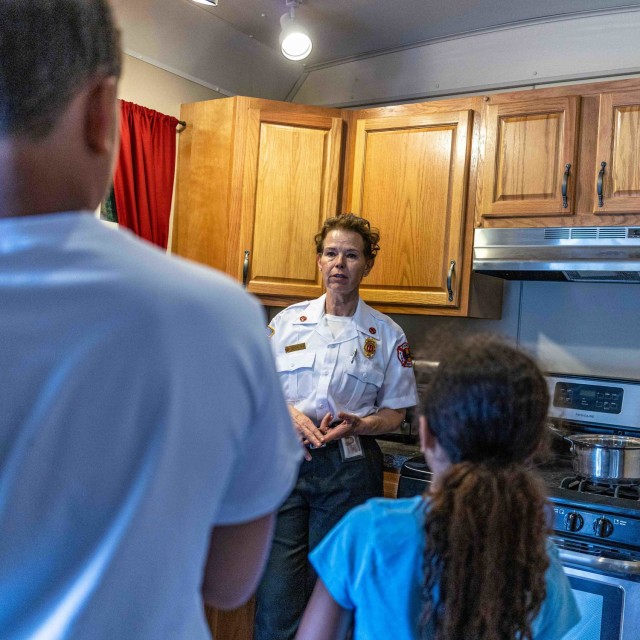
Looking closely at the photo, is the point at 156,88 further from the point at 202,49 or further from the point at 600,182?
the point at 600,182

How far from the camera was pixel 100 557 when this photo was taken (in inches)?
18.0

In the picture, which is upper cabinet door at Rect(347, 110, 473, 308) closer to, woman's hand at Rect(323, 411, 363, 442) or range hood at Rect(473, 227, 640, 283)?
range hood at Rect(473, 227, 640, 283)

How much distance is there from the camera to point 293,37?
2648 millimetres

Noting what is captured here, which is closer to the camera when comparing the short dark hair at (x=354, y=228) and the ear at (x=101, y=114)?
the ear at (x=101, y=114)

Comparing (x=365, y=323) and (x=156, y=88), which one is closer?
(x=365, y=323)

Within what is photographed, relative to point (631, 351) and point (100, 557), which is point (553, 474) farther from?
point (100, 557)

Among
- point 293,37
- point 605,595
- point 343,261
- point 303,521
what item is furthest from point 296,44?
point 605,595

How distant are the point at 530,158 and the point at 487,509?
1821 mm

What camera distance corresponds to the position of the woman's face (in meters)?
2.22

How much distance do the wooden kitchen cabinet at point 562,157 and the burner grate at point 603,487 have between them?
0.83 m

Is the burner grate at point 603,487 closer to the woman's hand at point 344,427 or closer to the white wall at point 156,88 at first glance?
the woman's hand at point 344,427

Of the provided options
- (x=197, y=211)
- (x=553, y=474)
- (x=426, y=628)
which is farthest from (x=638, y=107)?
(x=426, y=628)

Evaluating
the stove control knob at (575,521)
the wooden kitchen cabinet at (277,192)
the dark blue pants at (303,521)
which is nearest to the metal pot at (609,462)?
the stove control knob at (575,521)

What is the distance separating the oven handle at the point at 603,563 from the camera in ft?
5.99
